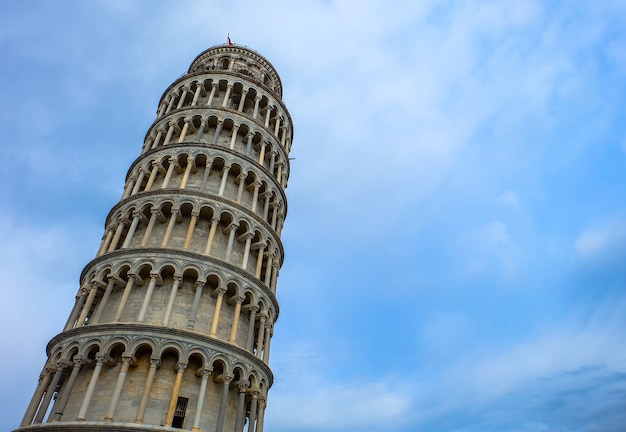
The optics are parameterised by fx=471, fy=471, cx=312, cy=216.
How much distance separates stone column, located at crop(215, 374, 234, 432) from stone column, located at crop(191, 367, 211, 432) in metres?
0.82

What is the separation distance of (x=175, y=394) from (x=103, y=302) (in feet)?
21.6

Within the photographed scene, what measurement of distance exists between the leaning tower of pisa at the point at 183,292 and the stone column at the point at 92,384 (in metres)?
0.08

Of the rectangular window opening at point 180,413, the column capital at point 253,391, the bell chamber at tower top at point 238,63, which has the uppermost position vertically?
the bell chamber at tower top at point 238,63

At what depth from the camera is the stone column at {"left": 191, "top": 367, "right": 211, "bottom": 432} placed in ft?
67.2

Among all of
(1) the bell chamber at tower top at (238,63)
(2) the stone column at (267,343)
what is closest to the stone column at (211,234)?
(2) the stone column at (267,343)

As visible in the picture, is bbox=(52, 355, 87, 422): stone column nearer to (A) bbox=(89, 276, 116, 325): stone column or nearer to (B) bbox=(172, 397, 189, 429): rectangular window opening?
(A) bbox=(89, 276, 116, 325): stone column

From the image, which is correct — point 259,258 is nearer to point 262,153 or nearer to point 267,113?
point 262,153

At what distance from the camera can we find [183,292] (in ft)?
80.3

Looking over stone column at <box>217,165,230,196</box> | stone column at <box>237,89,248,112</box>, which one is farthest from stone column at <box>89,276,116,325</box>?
stone column at <box>237,89,248,112</box>

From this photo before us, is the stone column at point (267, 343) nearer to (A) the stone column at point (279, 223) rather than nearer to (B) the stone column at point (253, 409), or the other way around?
(B) the stone column at point (253, 409)

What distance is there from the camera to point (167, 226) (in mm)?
27109

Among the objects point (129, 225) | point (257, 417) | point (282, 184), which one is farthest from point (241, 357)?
point (282, 184)

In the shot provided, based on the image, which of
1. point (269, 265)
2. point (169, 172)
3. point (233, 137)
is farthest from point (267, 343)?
point (233, 137)

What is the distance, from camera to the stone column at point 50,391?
69.4 ft
